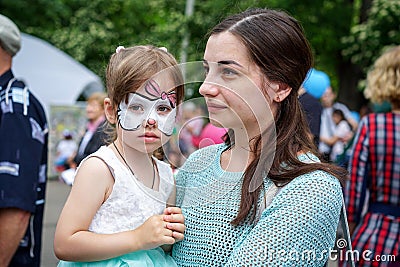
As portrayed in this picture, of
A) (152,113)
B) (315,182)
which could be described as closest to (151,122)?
(152,113)

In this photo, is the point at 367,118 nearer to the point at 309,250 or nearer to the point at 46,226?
the point at 309,250

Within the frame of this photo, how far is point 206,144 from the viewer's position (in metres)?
2.44

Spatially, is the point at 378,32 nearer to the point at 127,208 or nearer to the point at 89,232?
the point at 127,208

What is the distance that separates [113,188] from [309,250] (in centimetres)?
71

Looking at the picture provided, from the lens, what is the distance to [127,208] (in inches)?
90.0

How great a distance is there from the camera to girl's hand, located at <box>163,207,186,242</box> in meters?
2.07

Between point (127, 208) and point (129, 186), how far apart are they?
0.25 feet

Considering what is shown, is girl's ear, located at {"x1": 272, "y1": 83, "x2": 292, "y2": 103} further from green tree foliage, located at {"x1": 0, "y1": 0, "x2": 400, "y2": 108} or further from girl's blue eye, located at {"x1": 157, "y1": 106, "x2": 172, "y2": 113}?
green tree foliage, located at {"x1": 0, "y1": 0, "x2": 400, "y2": 108}

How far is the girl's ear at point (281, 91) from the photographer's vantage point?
209 cm

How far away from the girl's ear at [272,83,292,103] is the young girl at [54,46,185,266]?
12.0 inches

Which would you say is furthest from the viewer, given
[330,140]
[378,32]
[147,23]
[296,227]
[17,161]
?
[147,23]

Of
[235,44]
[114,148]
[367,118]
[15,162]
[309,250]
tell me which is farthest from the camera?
[367,118]

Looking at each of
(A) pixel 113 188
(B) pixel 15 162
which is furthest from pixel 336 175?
(B) pixel 15 162

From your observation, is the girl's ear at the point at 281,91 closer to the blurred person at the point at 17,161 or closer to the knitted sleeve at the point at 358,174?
the blurred person at the point at 17,161
